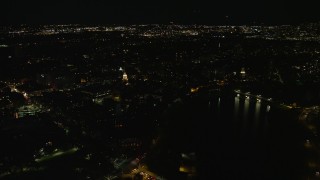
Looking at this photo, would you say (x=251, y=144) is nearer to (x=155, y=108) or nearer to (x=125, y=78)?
(x=155, y=108)

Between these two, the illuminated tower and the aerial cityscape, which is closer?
the aerial cityscape

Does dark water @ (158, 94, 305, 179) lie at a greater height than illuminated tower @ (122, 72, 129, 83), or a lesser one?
lesser

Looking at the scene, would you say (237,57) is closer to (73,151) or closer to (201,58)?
(201,58)

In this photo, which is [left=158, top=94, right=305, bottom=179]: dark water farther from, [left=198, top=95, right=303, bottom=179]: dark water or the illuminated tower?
the illuminated tower

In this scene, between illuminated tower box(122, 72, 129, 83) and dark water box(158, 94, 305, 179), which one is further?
illuminated tower box(122, 72, 129, 83)

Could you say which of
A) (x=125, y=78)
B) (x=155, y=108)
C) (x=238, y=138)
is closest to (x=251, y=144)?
(x=238, y=138)

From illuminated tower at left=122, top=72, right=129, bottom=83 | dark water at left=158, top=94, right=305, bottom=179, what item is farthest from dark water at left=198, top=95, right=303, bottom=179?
illuminated tower at left=122, top=72, right=129, bottom=83

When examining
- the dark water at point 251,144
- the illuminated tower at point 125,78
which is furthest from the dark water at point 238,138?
the illuminated tower at point 125,78

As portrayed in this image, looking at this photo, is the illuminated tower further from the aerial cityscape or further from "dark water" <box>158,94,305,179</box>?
"dark water" <box>158,94,305,179</box>

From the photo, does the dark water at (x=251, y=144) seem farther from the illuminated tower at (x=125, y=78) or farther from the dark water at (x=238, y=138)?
the illuminated tower at (x=125, y=78)
